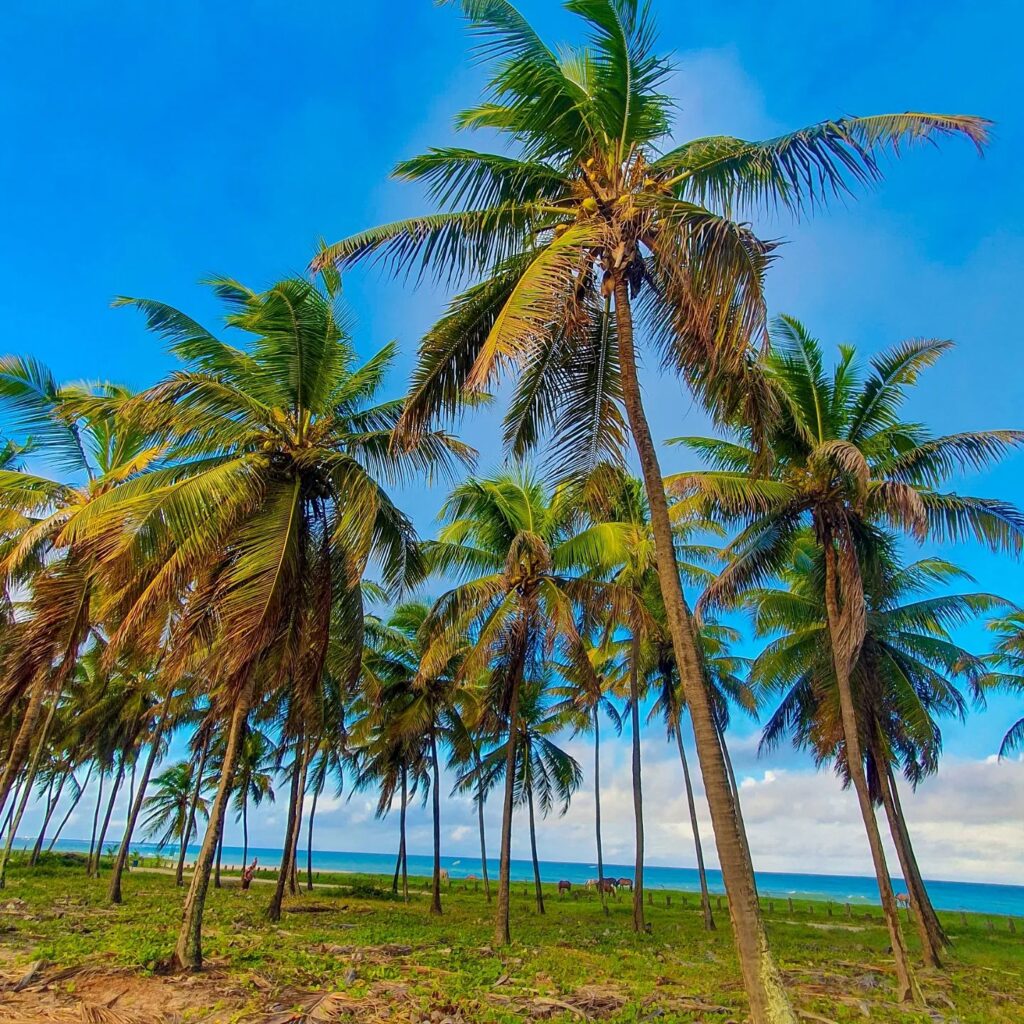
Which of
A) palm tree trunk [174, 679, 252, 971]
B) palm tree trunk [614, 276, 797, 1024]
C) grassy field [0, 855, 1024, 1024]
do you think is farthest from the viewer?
palm tree trunk [174, 679, 252, 971]

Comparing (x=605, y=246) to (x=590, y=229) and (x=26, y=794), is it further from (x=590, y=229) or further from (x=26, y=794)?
(x=26, y=794)

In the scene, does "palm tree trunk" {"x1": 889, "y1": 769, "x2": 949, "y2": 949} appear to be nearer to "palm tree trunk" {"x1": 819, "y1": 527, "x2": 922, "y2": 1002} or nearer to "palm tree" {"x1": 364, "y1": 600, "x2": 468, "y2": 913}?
"palm tree trunk" {"x1": 819, "y1": 527, "x2": 922, "y2": 1002}

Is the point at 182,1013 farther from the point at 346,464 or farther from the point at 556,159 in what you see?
the point at 556,159

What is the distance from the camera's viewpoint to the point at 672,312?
328 inches

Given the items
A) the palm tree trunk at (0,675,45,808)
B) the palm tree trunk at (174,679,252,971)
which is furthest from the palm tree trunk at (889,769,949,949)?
the palm tree trunk at (0,675,45,808)

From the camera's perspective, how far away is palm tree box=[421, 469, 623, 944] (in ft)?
47.0

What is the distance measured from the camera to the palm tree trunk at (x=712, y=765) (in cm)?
536

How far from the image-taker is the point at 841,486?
1266 cm

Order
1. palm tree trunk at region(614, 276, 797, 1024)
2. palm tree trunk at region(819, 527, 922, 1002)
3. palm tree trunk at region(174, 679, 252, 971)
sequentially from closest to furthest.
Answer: palm tree trunk at region(614, 276, 797, 1024) → palm tree trunk at region(174, 679, 252, 971) → palm tree trunk at region(819, 527, 922, 1002)

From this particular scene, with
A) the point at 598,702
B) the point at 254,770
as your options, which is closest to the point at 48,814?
the point at 254,770

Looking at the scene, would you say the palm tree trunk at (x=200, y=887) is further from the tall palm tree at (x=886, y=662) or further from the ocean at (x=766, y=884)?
the ocean at (x=766, y=884)

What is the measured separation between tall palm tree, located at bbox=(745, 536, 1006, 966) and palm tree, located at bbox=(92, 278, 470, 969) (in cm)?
1055

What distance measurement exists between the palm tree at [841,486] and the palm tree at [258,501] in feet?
18.7

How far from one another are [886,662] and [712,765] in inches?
551
